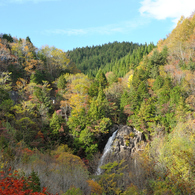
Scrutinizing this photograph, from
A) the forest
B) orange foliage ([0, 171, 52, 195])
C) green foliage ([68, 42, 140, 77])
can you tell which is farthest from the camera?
green foliage ([68, 42, 140, 77])

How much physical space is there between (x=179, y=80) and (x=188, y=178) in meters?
23.8

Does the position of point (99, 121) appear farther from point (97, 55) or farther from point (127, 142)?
point (97, 55)

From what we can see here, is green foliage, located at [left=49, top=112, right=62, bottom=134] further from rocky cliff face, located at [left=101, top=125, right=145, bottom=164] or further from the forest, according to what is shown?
rocky cliff face, located at [left=101, top=125, right=145, bottom=164]

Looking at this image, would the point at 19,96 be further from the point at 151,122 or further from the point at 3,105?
the point at 151,122

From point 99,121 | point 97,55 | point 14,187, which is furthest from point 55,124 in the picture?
point 97,55

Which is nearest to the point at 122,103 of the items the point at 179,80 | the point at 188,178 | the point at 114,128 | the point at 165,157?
the point at 114,128

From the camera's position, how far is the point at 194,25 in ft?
128

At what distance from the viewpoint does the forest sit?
1488 cm

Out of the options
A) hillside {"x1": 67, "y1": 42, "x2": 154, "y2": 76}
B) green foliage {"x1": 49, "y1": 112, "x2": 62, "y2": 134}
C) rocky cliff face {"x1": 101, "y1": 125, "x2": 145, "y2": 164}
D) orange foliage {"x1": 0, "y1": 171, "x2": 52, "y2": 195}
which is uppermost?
hillside {"x1": 67, "y1": 42, "x2": 154, "y2": 76}

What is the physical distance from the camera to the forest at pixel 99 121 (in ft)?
48.8

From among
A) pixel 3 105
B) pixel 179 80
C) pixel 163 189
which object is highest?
pixel 179 80

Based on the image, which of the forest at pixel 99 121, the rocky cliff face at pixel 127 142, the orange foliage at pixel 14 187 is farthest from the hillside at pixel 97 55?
the orange foliage at pixel 14 187

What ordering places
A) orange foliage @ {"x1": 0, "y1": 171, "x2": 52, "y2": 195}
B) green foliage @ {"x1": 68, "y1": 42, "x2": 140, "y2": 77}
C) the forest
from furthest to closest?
green foliage @ {"x1": 68, "y1": 42, "x2": 140, "y2": 77}
the forest
orange foliage @ {"x1": 0, "y1": 171, "x2": 52, "y2": 195}

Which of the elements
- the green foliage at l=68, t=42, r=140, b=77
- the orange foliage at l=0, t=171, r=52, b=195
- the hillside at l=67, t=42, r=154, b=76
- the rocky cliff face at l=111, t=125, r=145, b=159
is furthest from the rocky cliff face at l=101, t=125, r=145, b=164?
the green foliage at l=68, t=42, r=140, b=77
